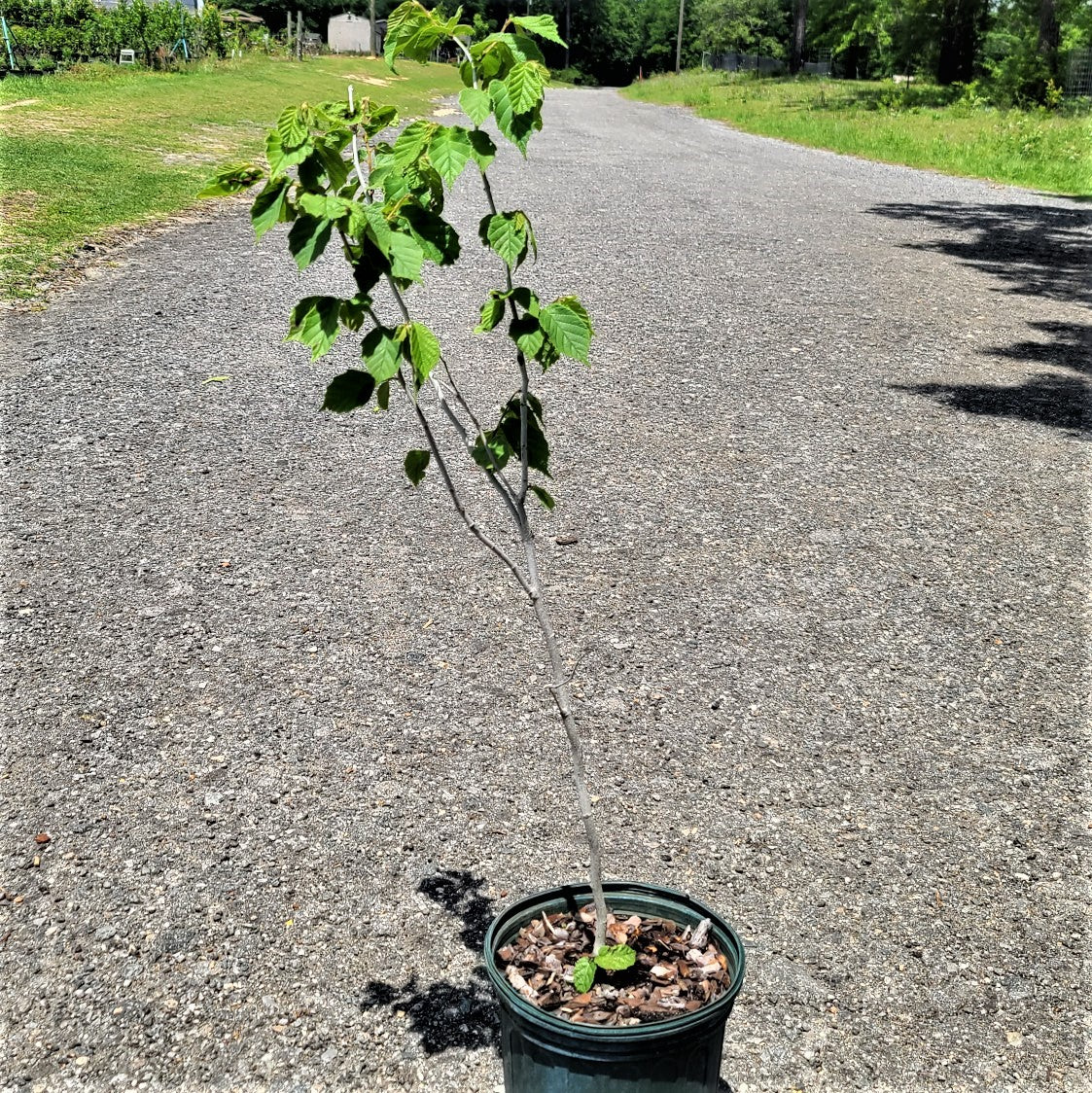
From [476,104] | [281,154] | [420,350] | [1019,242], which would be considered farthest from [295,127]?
[1019,242]

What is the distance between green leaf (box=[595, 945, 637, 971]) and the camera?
205 centimetres

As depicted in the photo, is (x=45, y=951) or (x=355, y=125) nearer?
(x=355, y=125)

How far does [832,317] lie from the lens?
850cm

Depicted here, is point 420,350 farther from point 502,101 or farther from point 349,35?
point 349,35

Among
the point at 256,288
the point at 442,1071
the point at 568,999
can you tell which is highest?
the point at 256,288

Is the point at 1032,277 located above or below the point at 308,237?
below

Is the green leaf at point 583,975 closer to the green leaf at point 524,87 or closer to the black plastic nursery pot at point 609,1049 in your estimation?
the black plastic nursery pot at point 609,1049

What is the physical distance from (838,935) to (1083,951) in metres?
0.61

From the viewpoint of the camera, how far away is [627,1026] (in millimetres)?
1895

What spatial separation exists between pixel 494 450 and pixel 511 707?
167 centimetres

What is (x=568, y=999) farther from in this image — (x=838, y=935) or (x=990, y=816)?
(x=990, y=816)

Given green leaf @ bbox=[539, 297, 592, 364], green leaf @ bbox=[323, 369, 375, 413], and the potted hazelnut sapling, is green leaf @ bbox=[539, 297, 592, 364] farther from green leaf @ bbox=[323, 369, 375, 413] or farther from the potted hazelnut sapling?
green leaf @ bbox=[323, 369, 375, 413]

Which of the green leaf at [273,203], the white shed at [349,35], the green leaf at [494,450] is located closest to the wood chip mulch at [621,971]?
the green leaf at [494,450]

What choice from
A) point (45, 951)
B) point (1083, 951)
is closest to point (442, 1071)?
point (45, 951)
